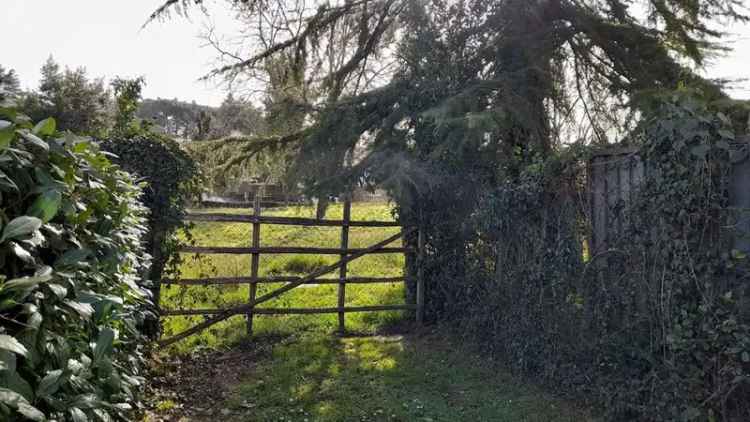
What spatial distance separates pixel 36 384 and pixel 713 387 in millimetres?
3747

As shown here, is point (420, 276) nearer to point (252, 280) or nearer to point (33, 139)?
point (252, 280)

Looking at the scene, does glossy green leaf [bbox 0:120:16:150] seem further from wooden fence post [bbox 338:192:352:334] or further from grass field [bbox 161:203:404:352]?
wooden fence post [bbox 338:192:352:334]

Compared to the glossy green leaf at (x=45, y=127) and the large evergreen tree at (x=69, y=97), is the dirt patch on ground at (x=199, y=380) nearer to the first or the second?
the glossy green leaf at (x=45, y=127)

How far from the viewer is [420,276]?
7.32 metres

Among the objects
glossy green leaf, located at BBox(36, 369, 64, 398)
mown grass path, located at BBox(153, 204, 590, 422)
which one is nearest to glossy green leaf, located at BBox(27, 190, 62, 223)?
glossy green leaf, located at BBox(36, 369, 64, 398)

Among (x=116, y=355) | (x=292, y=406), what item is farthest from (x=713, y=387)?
(x=116, y=355)

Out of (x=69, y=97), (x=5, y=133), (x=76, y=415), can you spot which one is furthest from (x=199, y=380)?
(x=69, y=97)

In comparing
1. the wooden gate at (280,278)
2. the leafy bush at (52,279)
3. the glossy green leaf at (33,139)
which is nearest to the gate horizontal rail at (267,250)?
the wooden gate at (280,278)

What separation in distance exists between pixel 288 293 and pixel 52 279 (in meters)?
6.59

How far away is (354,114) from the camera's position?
23.7ft

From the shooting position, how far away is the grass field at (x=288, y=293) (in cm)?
668

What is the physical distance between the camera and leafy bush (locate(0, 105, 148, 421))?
1469 mm

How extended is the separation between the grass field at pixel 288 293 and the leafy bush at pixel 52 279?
411cm

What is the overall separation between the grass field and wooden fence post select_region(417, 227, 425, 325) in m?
0.37
